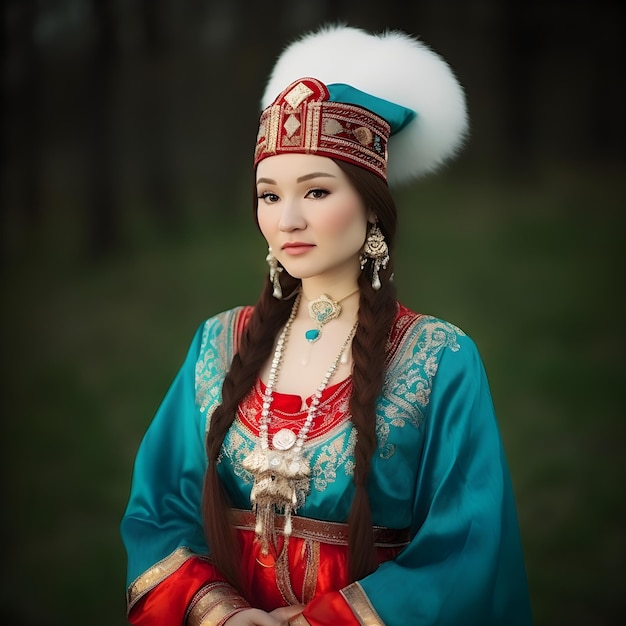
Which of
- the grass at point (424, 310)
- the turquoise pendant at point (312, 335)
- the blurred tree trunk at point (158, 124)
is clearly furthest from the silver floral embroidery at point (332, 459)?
the blurred tree trunk at point (158, 124)

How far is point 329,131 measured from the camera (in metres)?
1.74

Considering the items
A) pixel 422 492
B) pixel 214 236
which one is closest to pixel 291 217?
pixel 422 492

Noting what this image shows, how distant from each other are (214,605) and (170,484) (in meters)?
0.33

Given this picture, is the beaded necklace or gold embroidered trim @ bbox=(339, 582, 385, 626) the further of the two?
the beaded necklace

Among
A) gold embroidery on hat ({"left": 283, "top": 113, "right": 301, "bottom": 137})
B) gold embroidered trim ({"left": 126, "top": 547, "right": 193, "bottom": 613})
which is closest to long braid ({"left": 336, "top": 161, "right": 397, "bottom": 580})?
gold embroidery on hat ({"left": 283, "top": 113, "right": 301, "bottom": 137})

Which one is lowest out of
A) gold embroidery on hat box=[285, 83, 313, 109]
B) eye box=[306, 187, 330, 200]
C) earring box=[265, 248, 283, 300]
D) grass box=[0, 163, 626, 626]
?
grass box=[0, 163, 626, 626]

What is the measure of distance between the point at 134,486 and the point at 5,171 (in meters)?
2.52

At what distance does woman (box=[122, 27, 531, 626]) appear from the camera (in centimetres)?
168

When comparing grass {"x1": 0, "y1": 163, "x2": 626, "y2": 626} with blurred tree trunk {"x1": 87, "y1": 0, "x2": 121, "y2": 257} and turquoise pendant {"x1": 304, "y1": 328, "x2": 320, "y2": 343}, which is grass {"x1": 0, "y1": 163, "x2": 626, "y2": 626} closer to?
blurred tree trunk {"x1": 87, "y1": 0, "x2": 121, "y2": 257}

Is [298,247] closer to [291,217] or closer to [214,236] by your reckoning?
[291,217]

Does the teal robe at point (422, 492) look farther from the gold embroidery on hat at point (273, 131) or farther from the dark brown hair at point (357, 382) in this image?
the gold embroidery on hat at point (273, 131)

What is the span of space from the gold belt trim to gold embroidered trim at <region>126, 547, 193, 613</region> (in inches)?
5.5

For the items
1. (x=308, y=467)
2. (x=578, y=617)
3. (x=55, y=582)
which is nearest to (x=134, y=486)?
(x=308, y=467)

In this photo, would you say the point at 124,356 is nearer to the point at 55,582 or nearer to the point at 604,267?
the point at 55,582
